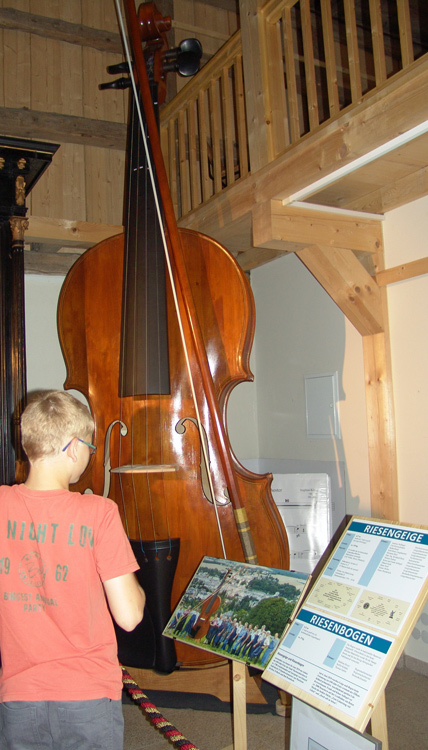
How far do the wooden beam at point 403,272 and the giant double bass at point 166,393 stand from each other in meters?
1.07

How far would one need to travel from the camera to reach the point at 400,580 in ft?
5.72

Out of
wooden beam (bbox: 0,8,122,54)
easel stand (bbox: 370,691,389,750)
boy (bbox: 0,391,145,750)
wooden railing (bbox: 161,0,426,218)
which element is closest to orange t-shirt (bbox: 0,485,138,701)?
boy (bbox: 0,391,145,750)

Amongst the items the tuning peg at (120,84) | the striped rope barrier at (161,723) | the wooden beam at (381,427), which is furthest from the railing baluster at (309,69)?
the striped rope barrier at (161,723)

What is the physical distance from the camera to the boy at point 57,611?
1.37m

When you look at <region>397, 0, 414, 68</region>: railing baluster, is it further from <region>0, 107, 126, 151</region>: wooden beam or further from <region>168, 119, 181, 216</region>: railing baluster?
<region>0, 107, 126, 151</region>: wooden beam

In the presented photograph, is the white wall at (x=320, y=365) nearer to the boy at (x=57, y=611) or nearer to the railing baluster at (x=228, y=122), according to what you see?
the railing baluster at (x=228, y=122)

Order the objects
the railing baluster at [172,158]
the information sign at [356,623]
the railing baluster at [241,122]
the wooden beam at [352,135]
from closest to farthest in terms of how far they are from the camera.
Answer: the information sign at [356,623] < the wooden beam at [352,135] < the railing baluster at [241,122] < the railing baluster at [172,158]

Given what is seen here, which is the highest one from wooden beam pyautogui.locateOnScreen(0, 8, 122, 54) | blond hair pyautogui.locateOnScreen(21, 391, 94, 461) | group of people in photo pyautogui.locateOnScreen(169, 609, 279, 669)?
wooden beam pyautogui.locateOnScreen(0, 8, 122, 54)

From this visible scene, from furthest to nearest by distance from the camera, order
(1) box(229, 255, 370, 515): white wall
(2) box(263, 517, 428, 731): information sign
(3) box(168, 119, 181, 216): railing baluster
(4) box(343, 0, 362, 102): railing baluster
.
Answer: (3) box(168, 119, 181, 216): railing baluster < (1) box(229, 255, 370, 515): white wall < (4) box(343, 0, 362, 102): railing baluster < (2) box(263, 517, 428, 731): information sign

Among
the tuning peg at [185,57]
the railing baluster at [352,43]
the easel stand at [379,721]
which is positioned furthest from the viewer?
the tuning peg at [185,57]

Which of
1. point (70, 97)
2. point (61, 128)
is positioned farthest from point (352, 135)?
point (70, 97)

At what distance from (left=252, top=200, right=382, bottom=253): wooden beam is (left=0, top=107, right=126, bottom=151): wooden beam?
81.0 inches

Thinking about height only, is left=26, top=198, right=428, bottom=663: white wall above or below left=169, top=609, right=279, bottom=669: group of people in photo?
above

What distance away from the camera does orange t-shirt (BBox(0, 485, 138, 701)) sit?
4.49 feet
